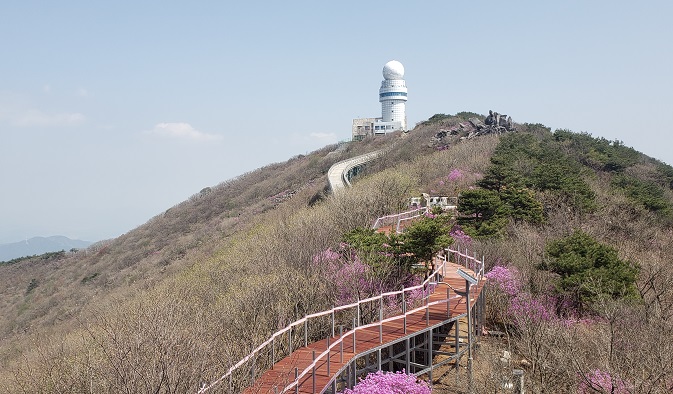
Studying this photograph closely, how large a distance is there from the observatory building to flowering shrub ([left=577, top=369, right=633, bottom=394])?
370 feet

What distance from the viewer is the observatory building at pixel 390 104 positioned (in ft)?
433

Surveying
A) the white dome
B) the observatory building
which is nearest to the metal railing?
the observatory building

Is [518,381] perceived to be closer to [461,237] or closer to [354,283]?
[354,283]

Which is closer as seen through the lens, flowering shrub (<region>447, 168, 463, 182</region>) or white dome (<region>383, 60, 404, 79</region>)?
flowering shrub (<region>447, 168, 463, 182</region>)

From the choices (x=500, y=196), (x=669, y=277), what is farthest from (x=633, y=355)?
(x=500, y=196)

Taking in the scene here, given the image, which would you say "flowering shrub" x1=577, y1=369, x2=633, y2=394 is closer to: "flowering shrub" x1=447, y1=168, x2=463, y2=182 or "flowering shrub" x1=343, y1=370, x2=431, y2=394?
"flowering shrub" x1=343, y1=370, x2=431, y2=394

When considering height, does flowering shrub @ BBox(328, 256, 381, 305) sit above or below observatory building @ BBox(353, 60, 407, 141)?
below

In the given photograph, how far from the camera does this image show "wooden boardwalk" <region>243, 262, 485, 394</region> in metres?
13.8

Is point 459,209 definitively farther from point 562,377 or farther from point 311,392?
point 311,392

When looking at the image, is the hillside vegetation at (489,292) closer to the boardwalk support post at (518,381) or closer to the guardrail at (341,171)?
the boardwalk support post at (518,381)

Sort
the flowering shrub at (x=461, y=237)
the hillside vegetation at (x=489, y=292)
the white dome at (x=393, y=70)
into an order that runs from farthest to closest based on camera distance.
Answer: the white dome at (x=393, y=70) → the flowering shrub at (x=461, y=237) → the hillside vegetation at (x=489, y=292)

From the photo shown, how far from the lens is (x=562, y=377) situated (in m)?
16.2

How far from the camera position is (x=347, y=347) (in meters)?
16.4

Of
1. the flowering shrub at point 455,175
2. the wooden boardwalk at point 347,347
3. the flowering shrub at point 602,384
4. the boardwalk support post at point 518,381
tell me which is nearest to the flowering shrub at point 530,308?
the wooden boardwalk at point 347,347
